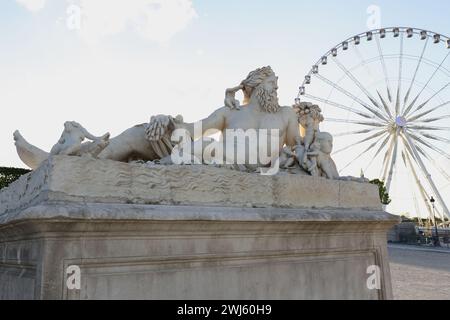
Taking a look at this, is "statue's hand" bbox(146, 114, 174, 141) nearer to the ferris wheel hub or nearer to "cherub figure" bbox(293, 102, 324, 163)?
"cherub figure" bbox(293, 102, 324, 163)

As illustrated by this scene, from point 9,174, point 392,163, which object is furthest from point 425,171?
point 9,174

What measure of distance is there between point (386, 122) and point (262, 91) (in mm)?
21050

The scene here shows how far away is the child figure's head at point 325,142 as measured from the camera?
15.9 ft

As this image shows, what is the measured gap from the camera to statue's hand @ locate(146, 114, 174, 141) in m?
4.09

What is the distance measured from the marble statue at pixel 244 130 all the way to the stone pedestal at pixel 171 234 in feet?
1.34

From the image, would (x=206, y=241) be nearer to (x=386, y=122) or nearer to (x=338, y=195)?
(x=338, y=195)

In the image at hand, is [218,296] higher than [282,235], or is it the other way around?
[282,235]

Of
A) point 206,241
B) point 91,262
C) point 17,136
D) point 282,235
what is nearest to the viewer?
point 91,262

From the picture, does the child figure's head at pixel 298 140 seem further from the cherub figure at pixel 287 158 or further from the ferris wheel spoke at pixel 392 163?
the ferris wheel spoke at pixel 392 163

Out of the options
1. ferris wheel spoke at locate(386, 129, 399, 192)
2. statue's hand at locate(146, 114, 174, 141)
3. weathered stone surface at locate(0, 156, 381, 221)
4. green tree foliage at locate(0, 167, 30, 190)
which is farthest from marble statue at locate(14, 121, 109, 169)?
ferris wheel spoke at locate(386, 129, 399, 192)
